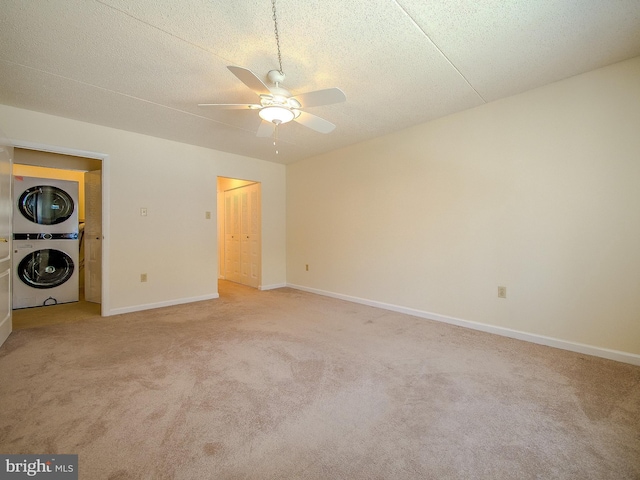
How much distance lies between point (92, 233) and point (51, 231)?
48 cm

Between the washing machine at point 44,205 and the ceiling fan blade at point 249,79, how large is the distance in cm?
422

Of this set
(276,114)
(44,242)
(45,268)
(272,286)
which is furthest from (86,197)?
(276,114)

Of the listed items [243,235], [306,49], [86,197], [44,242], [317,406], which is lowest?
[317,406]

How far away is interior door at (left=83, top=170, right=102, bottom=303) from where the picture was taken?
415 centimetres

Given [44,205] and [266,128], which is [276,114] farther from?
[44,205]

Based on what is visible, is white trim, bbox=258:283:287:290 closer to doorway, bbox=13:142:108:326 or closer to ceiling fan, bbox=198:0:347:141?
doorway, bbox=13:142:108:326

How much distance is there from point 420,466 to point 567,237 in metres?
2.36

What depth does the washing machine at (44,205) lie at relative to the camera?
381 cm

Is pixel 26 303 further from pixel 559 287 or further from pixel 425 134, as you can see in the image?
pixel 559 287

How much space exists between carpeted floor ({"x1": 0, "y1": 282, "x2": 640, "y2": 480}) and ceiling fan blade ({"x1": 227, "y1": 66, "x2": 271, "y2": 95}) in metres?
1.98

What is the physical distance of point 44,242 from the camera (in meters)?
4.00

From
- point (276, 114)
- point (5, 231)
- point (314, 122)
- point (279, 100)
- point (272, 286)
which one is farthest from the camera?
point (272, 286)

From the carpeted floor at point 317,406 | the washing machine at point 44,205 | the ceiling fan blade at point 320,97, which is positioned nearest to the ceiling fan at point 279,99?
the ceiling fan blade at point 320,97

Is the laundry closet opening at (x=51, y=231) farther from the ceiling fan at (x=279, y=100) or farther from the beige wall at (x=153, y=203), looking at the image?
the ceiling fan at (x=279, y=100)
